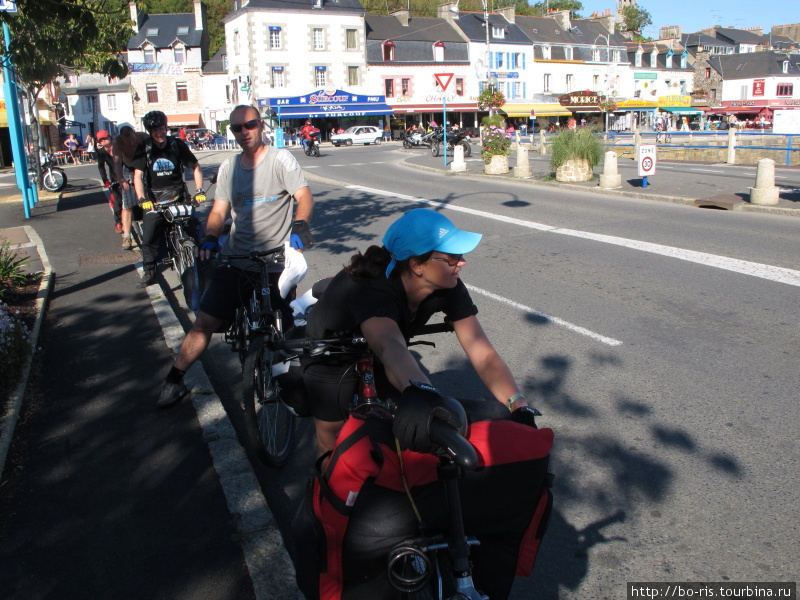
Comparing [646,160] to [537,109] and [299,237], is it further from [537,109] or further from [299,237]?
[537,109]

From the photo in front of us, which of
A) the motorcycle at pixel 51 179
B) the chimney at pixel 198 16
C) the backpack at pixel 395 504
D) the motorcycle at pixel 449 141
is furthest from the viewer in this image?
the chimney at pixel 198 16

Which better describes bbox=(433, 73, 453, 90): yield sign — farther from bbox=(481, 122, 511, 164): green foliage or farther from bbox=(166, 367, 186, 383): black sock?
bbox=(166, 367, 186, 383): black sock

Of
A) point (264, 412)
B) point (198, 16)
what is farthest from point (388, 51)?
point (264, 412)

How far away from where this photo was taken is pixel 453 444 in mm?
1806

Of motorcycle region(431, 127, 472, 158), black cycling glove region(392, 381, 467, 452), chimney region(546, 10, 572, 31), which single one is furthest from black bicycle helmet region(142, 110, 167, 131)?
chimney region(546, 10, 572, 31)

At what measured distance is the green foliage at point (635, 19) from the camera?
368ft

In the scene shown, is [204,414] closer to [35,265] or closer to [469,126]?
[35,265]

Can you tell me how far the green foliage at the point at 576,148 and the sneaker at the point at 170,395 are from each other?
16.4 metres

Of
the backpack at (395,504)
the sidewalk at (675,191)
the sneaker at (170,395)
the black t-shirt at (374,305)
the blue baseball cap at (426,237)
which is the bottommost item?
the sneaker at (170,395)

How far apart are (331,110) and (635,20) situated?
2865 inches

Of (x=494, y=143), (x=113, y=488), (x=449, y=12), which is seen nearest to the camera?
(x=113, y=488)

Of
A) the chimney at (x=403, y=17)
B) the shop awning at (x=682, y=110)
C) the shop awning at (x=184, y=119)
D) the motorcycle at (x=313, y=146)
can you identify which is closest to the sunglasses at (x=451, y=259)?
the motorcycle at (x=313, y=146)

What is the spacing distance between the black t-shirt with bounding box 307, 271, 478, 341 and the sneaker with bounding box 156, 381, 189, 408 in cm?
220

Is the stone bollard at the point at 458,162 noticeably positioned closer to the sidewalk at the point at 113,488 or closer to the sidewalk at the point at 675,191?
the sidewalk at the point at 675,191
